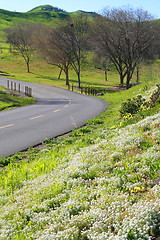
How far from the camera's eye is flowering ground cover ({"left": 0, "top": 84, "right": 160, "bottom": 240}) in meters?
4.69

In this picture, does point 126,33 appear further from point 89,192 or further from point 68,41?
point 89,192

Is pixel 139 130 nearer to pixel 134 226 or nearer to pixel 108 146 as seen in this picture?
pixel 108 146

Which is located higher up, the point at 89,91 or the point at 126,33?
the point at 126,33

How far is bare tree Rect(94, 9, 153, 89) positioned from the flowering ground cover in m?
43.5

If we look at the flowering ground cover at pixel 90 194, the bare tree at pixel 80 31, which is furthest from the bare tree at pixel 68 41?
the flowering ground cover at pixel 90 194

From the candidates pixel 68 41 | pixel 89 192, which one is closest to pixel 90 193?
pixel 89 192

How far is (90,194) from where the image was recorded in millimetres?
5996

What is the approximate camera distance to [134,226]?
14.6 feet

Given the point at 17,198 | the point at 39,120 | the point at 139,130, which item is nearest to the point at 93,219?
the point at 17,198

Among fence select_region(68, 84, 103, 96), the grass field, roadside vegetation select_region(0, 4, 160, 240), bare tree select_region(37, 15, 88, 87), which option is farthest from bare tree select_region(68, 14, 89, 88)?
the grass field

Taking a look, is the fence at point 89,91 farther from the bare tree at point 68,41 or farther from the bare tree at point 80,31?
the bare tree at point 68,41

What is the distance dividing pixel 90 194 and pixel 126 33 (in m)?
46.7

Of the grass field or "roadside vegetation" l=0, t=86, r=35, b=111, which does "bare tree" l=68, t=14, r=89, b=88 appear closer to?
"roadside vegetation" l=0, t=86, r=35, b=111

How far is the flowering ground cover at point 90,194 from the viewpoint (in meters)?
4.69
